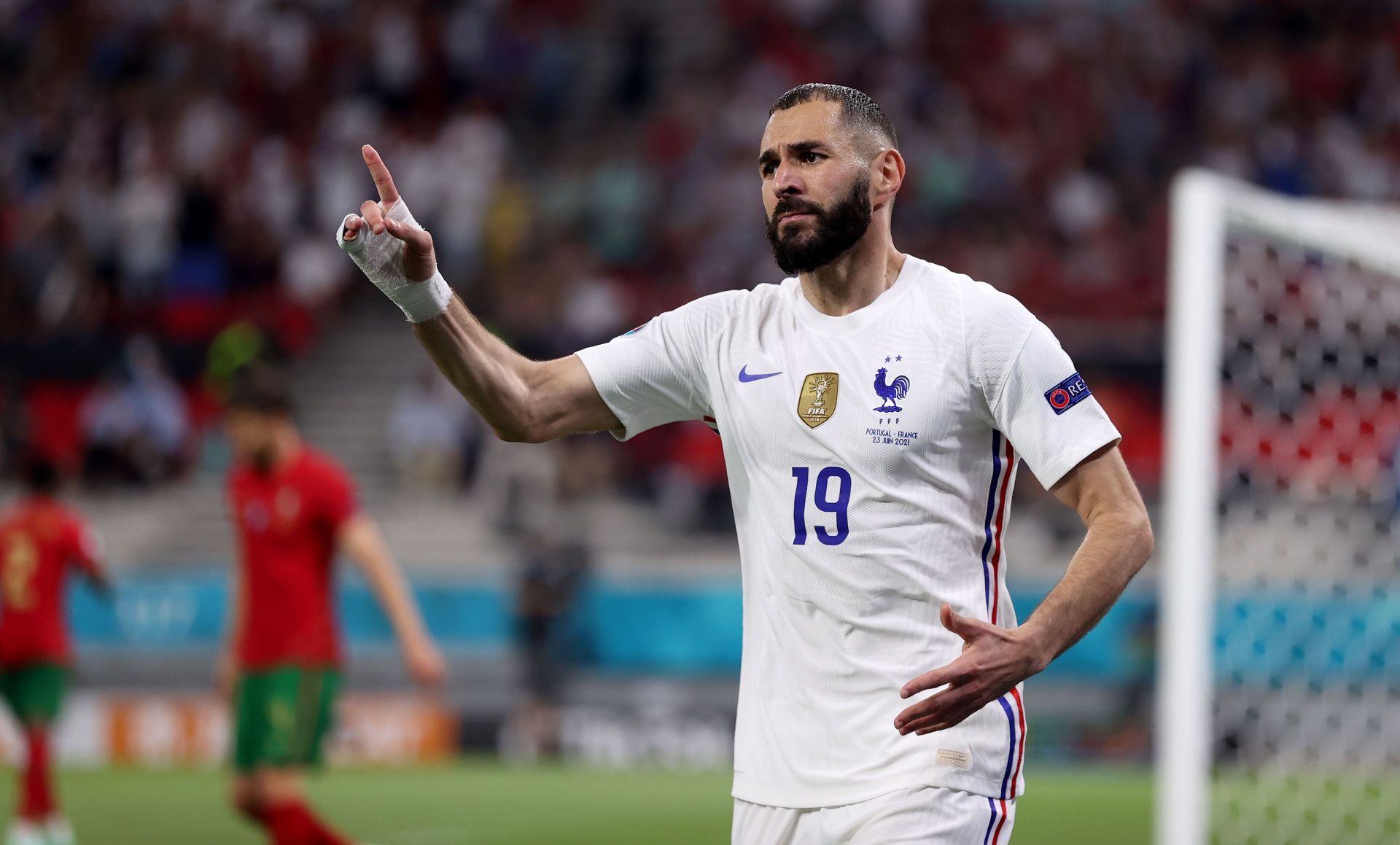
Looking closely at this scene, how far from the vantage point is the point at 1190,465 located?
6.87 meters

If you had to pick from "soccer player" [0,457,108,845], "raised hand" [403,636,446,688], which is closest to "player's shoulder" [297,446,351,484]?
"raised hand" [403,636,446,688]

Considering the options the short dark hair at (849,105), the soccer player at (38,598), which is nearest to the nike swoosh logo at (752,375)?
the short dark hair at (849,105)

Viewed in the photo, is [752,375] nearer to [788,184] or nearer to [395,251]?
[788,184]

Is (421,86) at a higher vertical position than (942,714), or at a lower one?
higher

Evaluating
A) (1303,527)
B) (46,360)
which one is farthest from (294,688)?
(46,360)

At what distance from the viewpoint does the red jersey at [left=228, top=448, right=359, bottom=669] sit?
312 inches

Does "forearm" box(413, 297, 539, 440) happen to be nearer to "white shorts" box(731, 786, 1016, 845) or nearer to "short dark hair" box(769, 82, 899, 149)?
"short dark hair" box(769, 82, 899, 149)

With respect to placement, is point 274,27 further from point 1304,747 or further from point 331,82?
point 1304,747

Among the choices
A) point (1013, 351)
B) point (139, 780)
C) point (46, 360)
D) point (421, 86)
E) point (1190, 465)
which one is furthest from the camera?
Result: point (421, 86)

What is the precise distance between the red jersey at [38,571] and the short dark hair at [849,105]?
7.53m

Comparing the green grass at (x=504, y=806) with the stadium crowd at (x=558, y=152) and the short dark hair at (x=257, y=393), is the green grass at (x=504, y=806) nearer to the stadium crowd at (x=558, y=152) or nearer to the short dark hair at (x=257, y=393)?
the short dark hair at (x=257, y=393)

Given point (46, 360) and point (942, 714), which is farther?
point (46, 360)

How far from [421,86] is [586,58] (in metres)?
2.02

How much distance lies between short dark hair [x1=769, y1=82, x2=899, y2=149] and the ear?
0.09 ft
